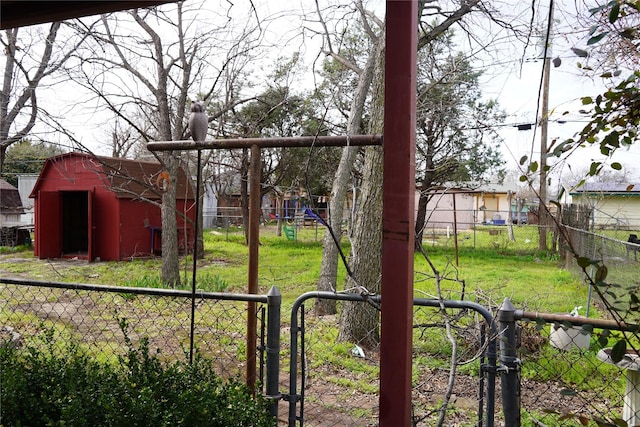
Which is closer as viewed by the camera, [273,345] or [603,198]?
[273,345]

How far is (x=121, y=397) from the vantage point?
5.51ft

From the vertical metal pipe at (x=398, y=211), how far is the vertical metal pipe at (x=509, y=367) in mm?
790

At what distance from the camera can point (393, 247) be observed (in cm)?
99

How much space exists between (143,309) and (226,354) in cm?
198

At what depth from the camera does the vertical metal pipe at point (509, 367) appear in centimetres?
164

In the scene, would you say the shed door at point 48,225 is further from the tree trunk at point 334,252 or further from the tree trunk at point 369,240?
the tree trunk at point 369,240

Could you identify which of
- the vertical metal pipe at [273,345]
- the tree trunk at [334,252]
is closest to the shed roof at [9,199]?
the tree trunk at [334,252]

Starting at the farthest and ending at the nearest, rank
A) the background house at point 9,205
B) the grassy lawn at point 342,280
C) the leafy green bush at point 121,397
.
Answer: the background house at point 9,205 < the grassy lawn at point 342,280 < the leafy green bush at point 121,397

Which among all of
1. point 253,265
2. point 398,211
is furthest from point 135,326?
point 398,211

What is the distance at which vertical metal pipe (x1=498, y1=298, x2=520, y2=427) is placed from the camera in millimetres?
1641

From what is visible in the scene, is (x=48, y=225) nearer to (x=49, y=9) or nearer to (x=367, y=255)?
(x=367, y=255)

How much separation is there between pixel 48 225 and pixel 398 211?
11.5m

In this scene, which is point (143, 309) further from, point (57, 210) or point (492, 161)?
point (492, 161)

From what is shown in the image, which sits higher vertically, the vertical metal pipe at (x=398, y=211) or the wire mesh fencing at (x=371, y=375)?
the vertical metal pipe at (x=398, y=211)
